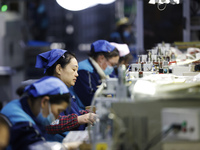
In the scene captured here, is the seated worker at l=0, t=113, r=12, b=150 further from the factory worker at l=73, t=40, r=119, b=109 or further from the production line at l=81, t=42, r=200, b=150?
the factory worker at l=73, t=40, r=119, b=109

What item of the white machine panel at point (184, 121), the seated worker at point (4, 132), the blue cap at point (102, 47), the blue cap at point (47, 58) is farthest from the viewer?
the blue cap at point (102, 47)

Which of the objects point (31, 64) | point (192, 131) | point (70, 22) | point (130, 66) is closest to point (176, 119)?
point (192, 131)

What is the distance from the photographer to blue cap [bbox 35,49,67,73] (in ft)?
10.0

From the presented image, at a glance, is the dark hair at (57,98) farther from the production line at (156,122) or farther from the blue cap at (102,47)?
the blue cap at (102,47)

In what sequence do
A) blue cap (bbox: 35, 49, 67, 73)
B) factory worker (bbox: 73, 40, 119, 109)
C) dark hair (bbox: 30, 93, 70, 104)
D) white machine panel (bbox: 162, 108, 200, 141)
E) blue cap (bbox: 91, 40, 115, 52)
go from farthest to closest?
blue cap (bbox: 91, 40, 115, 52)
factory worker (bbox: 73, 40, 119, 109)
blue cap (bbox: 35, 49, 67, 73)
dark hair (bbox: 30, 93, 70, 104)
white machine panel (bbox: 162, 108, 200, 141)

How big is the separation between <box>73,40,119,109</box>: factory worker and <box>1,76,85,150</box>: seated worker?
177 cm

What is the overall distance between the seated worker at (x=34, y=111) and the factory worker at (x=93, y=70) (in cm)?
177

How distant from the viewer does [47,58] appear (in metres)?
3.09

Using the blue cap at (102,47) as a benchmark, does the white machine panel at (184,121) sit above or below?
below

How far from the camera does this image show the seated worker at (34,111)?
6.42 ft

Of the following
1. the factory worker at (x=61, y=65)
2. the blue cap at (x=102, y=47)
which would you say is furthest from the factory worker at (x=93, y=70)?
the factory worker at (x=61, y=65)

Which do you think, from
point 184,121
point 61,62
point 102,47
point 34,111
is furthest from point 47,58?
point 184,121

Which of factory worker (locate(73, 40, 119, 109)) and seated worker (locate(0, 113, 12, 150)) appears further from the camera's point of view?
factory worker (locate(73, 40, 119, 109))

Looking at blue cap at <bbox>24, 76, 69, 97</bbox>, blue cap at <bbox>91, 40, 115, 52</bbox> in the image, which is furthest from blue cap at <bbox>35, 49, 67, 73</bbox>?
blue cap at <bbox>91, 40, 115, 52</bbox>
